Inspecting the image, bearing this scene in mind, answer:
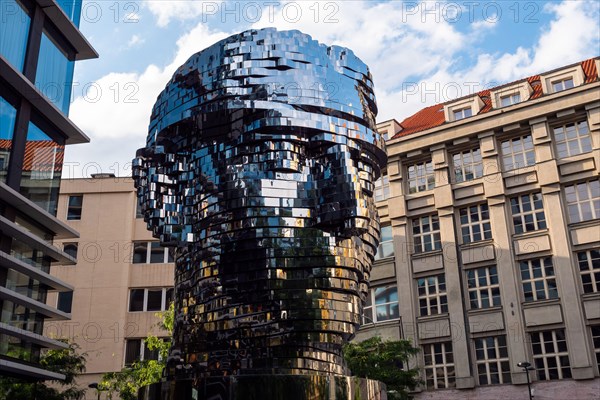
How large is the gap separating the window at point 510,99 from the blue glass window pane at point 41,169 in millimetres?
26484

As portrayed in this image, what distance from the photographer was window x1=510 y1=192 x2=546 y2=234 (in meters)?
37.0

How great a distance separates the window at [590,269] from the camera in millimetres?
34438

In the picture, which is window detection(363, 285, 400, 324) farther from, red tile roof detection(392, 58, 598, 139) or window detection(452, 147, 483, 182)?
red tile roof detection(392, 58, 598, 139)

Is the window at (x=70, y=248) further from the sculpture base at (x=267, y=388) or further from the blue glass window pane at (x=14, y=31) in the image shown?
the sculpture base at (x=267, y=388)

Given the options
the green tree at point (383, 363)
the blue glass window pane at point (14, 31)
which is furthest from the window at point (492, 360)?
the blue glass window pane at point (14, 31)

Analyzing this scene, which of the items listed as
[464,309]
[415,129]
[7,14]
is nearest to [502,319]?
Result: [464,309]

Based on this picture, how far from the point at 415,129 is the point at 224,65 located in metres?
34.2

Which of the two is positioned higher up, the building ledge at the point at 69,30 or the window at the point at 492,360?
the building ledge at the point at 69,30

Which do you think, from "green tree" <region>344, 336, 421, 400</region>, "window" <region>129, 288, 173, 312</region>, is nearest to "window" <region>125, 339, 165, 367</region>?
"window" <region>129, 288, 173, 312</region>

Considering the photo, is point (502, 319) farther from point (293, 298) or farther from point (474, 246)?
point (293, 298)

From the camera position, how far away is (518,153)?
38781 mm

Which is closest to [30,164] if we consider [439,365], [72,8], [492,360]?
[72,8]

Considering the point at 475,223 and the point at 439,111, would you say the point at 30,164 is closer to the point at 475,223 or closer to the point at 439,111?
the point at 475,223

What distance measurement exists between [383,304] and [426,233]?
5.02 m
